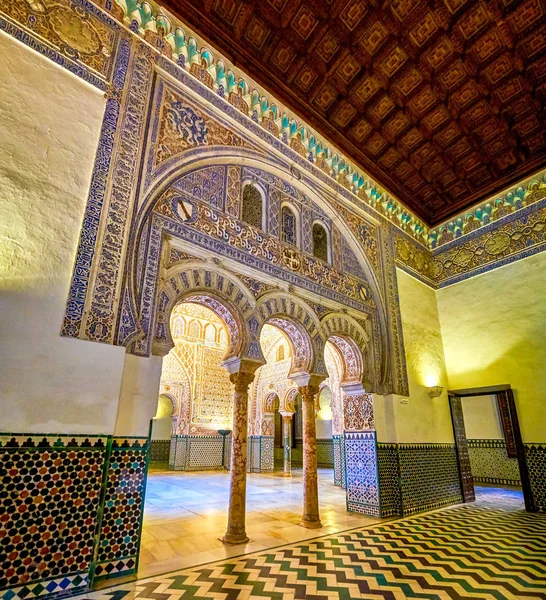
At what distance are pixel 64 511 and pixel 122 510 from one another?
0.43m

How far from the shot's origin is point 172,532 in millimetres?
4078

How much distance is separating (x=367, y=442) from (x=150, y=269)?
3.90 meters

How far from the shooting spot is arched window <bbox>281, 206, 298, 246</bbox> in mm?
5337

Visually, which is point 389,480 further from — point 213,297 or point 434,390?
point 213,297

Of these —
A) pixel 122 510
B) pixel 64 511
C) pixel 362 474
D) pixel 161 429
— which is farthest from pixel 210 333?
pixel 64 511

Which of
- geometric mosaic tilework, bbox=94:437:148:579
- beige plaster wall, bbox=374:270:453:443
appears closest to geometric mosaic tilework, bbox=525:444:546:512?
beige plaster wall, bbox=374:270:453:443

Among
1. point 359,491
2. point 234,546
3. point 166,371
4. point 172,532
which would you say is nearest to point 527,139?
point 359,491

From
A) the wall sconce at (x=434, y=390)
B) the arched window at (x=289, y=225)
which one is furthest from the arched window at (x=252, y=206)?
the wall sconce at (x=434, y=390)

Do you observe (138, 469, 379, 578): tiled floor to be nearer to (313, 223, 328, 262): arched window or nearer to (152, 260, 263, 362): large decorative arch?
(152, 260, 263, 362): large decorative arch

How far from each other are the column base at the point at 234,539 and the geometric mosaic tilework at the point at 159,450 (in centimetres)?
929

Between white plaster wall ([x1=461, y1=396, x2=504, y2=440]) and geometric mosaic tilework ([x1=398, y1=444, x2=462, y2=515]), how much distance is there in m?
3.06

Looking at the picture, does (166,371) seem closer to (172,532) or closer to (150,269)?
(172,532)

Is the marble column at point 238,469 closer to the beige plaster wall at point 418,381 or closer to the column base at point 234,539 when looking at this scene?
Answer: the column base at point 234,539

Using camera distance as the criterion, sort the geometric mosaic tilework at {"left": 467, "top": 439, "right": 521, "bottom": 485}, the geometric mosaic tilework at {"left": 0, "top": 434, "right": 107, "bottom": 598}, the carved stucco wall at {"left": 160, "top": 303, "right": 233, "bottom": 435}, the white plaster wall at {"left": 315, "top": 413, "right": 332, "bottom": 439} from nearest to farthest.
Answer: the geometric mosaic tilework at {"left": 0, "top": 434, "right": 107, "bottom": 598} < the geometric mosaic tilework at {"left": 467, "top": 439, "right": 521, "bottom": 485} < the carved stucco wall at {"left": 160, "top": 303, "right": 233, "bottom": 435} < the white plaster wall at {"left": 315, "top": 413, "right": 332, "bottom": 439}
